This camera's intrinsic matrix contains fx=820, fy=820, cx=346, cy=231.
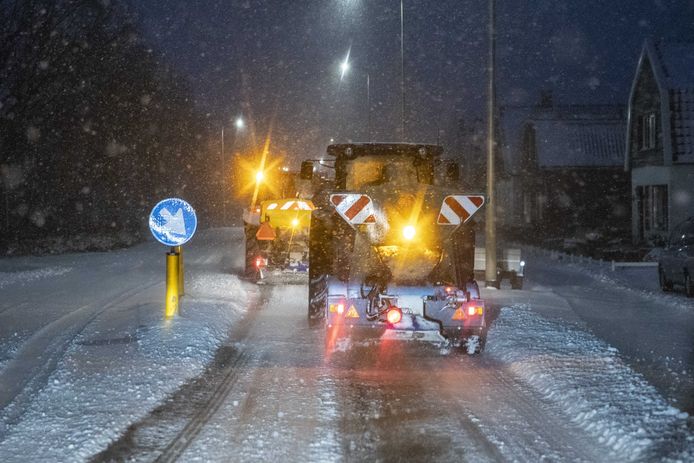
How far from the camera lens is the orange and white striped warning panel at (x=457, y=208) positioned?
33.4ft

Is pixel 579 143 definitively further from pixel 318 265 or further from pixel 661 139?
pixel 318 265

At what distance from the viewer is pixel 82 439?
648 centimetres

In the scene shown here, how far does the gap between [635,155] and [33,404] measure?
30482mm

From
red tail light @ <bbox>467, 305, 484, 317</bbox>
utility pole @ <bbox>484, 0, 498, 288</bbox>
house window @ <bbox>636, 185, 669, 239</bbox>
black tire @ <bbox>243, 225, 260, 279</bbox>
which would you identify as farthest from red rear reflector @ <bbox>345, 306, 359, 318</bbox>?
house window @ <bbox>636, 185, 669, 239</bbox>

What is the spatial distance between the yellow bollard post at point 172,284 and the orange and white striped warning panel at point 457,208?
456 cm

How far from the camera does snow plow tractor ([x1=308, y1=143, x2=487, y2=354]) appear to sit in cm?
990

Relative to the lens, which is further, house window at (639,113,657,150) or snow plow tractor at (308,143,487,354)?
house window at (639,113,657,150)

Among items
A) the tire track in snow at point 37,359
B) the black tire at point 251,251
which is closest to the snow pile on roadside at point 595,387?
the tire track in snow at point 37,359

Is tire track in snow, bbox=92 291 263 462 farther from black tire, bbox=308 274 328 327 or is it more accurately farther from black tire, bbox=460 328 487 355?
black tire, bbox=460 328 487 355

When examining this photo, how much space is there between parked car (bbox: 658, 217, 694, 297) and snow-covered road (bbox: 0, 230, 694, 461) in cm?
538

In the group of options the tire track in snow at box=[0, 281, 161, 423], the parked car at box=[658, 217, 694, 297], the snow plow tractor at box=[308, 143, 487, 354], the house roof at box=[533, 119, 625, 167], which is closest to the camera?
the tire track in snow at box=[0, 281, 161, 423]

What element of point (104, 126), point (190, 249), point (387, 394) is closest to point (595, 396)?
point (387, 394)

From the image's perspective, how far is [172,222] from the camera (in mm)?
12305

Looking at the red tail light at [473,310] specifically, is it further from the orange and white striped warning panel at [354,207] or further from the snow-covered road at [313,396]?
the orange and white striped warning panel at [354,207]
